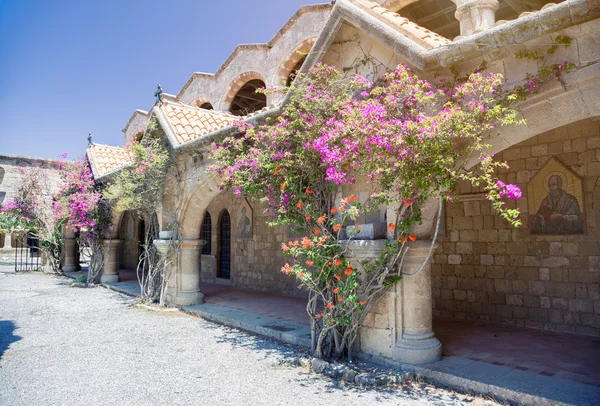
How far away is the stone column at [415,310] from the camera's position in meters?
4.41

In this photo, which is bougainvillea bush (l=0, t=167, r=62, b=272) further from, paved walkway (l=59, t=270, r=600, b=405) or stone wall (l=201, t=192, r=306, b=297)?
paved walkway (l=59, t=270, r=600, b=405)

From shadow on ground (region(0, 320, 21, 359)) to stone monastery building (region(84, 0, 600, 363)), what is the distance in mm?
2748

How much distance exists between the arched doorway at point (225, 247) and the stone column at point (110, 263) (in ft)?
9.67

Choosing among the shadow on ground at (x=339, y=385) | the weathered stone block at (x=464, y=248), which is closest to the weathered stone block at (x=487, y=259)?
the weathered stone block at (x=464, y=248)

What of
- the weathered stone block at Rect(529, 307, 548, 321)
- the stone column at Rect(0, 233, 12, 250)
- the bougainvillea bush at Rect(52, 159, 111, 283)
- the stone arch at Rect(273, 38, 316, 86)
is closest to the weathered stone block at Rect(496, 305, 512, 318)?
the weathered stone block at Rect(529, 307, 548, 321)

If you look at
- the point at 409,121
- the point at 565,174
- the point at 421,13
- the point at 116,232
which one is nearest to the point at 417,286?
the point at 409,121

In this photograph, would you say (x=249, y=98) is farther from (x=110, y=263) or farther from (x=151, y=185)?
(x=151, y=185)

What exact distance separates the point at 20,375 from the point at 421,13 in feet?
33.2

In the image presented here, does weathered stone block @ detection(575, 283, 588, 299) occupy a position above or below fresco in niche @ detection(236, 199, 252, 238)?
below

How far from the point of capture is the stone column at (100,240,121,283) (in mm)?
12000

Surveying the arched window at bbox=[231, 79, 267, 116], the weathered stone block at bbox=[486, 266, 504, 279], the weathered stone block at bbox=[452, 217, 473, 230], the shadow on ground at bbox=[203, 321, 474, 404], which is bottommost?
the shadow on ground at bbox=[203, 321, 474, 404]

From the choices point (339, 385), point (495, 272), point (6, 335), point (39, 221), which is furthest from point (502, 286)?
point (39, 221)

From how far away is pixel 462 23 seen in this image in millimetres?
4477

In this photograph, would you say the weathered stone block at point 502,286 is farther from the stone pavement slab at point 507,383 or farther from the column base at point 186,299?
the column base at point 186,299
